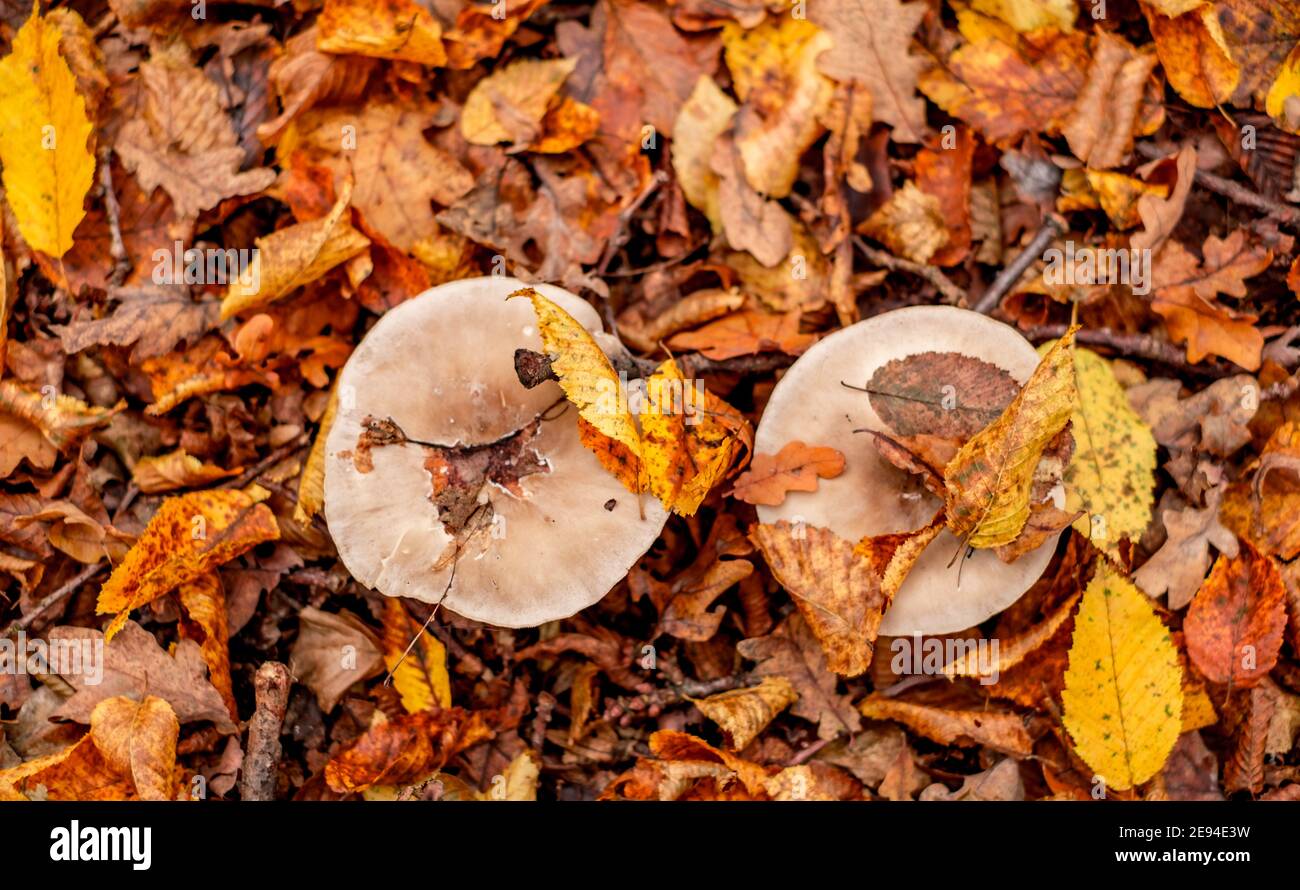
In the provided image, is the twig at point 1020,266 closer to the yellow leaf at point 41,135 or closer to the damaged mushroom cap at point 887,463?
the damaged mushroom cap at point 887,463

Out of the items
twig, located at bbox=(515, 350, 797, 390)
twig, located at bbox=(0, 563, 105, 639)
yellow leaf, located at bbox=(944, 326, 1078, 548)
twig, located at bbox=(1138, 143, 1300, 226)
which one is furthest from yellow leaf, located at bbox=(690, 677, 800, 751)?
twig, located at bbox=(1138, 143, 1300, 226)

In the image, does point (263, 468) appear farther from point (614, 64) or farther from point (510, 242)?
point (614, 64)

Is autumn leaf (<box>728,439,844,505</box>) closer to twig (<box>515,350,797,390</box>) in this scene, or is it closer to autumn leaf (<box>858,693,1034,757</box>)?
twig (<box>515,350,797,390</box>)

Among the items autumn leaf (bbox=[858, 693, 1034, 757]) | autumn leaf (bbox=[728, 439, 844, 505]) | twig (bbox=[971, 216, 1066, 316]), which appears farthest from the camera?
twig (bbox=[971, 216, 1066, 316])

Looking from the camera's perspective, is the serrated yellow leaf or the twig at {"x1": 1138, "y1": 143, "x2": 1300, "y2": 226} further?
the twig at {"x1": 1138, "y1": 143, "x2": 1300, "y2": 226}

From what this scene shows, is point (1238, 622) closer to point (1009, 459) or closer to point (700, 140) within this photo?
point (1009, 459)

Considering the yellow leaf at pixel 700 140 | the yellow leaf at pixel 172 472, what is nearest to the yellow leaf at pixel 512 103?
the yellow leaf at pixel 700 140
